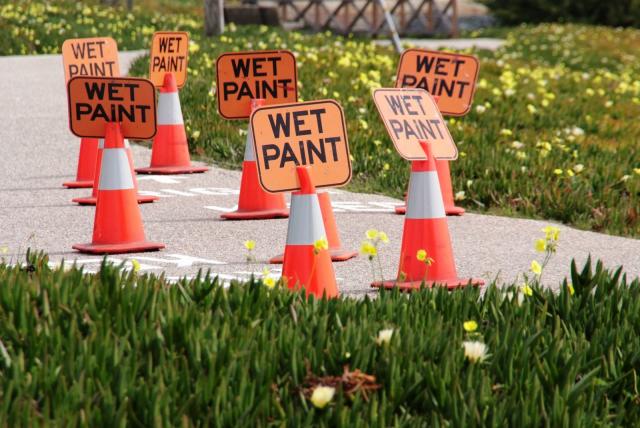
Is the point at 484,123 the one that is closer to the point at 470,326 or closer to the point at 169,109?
the point at 169,109

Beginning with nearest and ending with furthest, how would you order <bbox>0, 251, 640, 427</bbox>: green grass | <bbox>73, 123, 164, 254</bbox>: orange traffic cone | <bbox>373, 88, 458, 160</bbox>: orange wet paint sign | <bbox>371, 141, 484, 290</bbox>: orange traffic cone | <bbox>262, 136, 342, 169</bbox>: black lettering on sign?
<bbox>0, 251, 640, 427</bbox>: green grass → <bbox>262, 136, 342, 169</bbox>: black lettering on sign → <bbox>371, 141, 484, 290</bbox>: orange traffic cone → <bbox>373, 88, 458, 160</bbox>: orange wet paint sign → <bbox>73, 123, 164, 254</bbox>: orange traffic cone

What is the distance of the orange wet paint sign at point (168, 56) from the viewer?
1135cm

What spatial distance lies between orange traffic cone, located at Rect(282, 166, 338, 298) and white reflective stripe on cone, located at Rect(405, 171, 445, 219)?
72 centimetres

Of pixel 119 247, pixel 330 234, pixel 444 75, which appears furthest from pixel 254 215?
pixel 444 75

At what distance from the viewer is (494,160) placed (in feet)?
35.0

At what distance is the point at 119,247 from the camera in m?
7.61

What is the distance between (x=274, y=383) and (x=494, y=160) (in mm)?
6717

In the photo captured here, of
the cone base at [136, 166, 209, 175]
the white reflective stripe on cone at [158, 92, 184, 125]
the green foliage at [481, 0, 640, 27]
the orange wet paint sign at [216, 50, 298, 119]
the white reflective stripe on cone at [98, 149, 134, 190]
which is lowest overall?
the green foliage at [481, 0, 640, 27]

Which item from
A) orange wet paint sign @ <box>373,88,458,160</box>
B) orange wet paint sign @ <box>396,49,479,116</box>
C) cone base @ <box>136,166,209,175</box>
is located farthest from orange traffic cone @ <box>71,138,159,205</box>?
orange wet paint sign @ <box>373,88,458,160</box>

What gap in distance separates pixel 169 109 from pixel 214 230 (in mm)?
2682

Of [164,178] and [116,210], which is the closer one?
[116,210]

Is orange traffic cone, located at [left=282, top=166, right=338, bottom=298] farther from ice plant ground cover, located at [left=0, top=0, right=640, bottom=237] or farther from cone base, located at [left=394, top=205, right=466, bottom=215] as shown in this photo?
ice plant ground cover, located at [left=0, top=0, right=640, bottom=237]

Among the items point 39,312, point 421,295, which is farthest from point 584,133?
point 39,312

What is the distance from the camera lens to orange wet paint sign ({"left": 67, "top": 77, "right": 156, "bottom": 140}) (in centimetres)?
781
